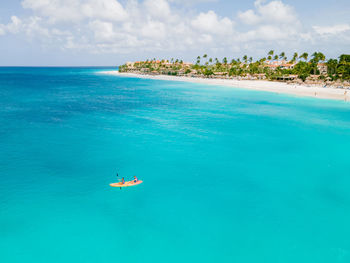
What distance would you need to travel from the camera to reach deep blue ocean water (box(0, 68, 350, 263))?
15.4 m

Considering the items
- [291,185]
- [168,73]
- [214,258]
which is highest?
[168,73]

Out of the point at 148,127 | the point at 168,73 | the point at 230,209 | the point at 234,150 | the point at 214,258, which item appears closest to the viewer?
the point at 214,258

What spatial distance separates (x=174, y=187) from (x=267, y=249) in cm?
970

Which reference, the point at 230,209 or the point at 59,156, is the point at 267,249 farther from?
the point at 59,156

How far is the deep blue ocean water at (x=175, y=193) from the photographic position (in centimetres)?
1536

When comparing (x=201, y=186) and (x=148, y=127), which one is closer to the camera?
(x=201, y=186)

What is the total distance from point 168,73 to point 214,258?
180733 mm

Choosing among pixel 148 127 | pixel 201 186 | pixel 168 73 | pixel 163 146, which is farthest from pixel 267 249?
pixel 168 73

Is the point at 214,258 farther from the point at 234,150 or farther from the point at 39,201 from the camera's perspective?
the point at 234,150

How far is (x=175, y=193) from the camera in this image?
21.3m

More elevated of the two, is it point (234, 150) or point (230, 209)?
point (234, 150)

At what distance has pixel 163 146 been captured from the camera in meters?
32.4

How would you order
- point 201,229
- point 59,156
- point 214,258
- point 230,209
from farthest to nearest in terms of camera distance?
point 59,156, point 230,209, point 201,229, point 214,258

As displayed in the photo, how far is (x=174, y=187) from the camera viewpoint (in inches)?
878
